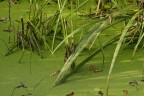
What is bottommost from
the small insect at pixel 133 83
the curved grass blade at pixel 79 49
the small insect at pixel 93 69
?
the small insect at pixel 133 83

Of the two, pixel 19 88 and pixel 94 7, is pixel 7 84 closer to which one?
pixel 19 88

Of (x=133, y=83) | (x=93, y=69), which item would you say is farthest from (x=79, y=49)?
(x=133, y=83)

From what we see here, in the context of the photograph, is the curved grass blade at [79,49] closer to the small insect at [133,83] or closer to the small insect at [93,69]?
the small insect at [93,69]

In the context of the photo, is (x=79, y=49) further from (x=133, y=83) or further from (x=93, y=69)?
(x=133, y=83)

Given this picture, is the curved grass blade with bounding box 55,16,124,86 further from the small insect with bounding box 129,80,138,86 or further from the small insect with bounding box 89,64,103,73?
the small insect with bounding box 129,80,138,86

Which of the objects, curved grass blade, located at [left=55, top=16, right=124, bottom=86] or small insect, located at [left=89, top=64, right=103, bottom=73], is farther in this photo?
small insect, located at [left=89, top=64, right=103, bottom=73]

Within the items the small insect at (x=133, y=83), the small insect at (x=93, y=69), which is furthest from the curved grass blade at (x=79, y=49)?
the small insect at (x=133, y=83)

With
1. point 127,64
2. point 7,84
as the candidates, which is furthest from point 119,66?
point 7,84

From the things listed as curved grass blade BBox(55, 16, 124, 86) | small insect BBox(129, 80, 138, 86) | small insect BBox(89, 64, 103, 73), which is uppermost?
curved grass blade BBox(55, 16, 124, 86)

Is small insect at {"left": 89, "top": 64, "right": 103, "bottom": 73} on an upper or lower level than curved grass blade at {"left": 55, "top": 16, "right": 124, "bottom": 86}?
lower

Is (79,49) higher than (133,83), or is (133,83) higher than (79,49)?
(79,49)

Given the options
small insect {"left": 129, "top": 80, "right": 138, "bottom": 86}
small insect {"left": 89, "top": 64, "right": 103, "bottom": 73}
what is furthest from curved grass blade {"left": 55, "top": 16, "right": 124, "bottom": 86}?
small insect {"left": 129, "top": 80, "right": 138, "bottom": 86}
